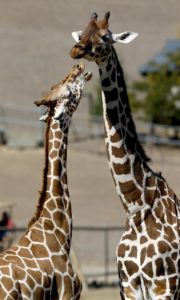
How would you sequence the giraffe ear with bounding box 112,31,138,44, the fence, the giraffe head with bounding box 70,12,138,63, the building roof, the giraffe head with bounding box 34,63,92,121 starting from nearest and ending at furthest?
the giraffe head with bounding box 70,12,138,63, the giraffe ear with bounding box 112,31,138,44, the giraffe head with bounding box 34,63,92,121, the fence, the building roof

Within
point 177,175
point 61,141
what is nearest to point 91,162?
point 177,175

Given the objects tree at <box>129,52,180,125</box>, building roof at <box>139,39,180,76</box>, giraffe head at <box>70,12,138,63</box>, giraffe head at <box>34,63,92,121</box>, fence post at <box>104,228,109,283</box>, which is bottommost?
fence post at <box>104,228,109,283</box>

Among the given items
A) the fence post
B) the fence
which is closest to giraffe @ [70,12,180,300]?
the fence

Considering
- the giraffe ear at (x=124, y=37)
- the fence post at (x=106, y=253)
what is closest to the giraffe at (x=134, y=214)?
the giraffe ear at (x=124, y=37)

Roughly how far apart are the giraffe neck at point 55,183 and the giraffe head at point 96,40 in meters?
1.38

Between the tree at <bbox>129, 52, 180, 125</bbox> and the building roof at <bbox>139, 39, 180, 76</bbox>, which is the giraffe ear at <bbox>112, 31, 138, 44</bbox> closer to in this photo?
the tree at <bbox>129, 52, 180, 125</bbox>

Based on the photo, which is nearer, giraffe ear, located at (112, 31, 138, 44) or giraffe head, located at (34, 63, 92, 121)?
giraffe ear, located at (112, 31, 138, 44)

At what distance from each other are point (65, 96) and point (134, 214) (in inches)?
63.6

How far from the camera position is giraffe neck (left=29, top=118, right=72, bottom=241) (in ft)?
47.9

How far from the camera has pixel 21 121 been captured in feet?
134

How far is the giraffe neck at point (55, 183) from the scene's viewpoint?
47.9 ft

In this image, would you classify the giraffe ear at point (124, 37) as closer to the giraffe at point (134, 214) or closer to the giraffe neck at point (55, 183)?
the giraffe at point (134, 214)

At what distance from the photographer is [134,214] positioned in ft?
45.9

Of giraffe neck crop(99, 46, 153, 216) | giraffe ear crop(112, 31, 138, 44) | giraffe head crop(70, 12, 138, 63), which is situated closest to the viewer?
giraffe head crop(70, 12, 138, 63)
